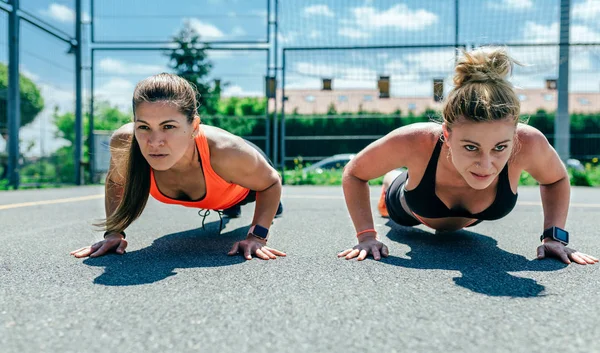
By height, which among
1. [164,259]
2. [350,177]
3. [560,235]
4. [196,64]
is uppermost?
[196,64]

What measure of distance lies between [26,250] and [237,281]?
110 cm

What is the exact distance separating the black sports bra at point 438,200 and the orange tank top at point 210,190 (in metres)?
0.90

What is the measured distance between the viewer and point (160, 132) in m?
1.79

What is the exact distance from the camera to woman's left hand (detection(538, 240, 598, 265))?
1689 mm

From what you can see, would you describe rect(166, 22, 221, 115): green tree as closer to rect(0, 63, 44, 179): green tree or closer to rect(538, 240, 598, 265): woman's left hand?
rect(0, 63, 44, 179): green tree

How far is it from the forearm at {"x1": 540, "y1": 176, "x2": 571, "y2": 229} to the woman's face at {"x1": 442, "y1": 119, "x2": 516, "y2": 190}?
48 centimetres

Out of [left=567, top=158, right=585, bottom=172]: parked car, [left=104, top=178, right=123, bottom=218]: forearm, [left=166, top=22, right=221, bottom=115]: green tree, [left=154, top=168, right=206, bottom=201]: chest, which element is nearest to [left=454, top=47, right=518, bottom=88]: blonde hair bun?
[left=154, top=168, right=206, bottom=201]: chest

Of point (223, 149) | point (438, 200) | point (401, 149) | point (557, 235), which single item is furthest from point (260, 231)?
point (557, 235)

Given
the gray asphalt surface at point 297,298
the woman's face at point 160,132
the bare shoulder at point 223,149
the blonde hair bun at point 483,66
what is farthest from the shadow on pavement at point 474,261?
the woman's face at point 160,132

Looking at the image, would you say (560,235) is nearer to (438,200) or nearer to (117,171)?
(438,200)

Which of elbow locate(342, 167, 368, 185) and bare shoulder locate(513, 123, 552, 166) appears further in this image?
elbow locate(342, 167, 368, 185)

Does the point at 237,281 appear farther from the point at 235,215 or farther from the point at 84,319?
the point at 235,215

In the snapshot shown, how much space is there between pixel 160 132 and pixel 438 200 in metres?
1.23

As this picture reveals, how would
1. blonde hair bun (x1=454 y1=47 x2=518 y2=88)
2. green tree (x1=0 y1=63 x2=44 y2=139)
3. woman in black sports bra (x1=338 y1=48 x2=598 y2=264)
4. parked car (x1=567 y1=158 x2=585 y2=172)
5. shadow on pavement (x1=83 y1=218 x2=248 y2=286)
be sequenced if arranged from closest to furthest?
shadow on pavement (x1=83 y1=218 x2=248 y2=286), woman in black sports bra (x1=338 y1=48 x2=598 y2=264), blonde hair bun (x1=454 y1=47 x2=518 y2=88), green tree (x1=0 y1=63 x2=44 y2=139), parked car (x1=567 y1=158 x2=585 y2=172)
